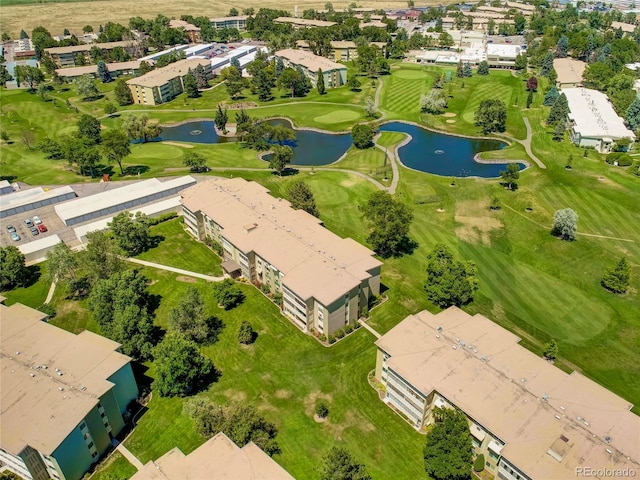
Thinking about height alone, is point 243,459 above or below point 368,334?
above

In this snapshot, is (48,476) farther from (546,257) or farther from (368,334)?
(546,257)

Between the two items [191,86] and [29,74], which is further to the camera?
[29,74]

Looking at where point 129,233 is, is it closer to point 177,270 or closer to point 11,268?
point 177,270

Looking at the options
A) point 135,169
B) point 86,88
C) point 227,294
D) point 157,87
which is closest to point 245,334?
point 227,294

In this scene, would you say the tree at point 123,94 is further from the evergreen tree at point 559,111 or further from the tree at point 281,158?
the evergreen tree at point 559,111

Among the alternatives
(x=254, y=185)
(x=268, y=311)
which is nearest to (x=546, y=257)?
(x=268, y=311)

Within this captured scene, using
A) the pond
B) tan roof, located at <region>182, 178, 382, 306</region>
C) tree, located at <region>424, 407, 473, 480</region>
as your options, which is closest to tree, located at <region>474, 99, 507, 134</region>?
the pond
